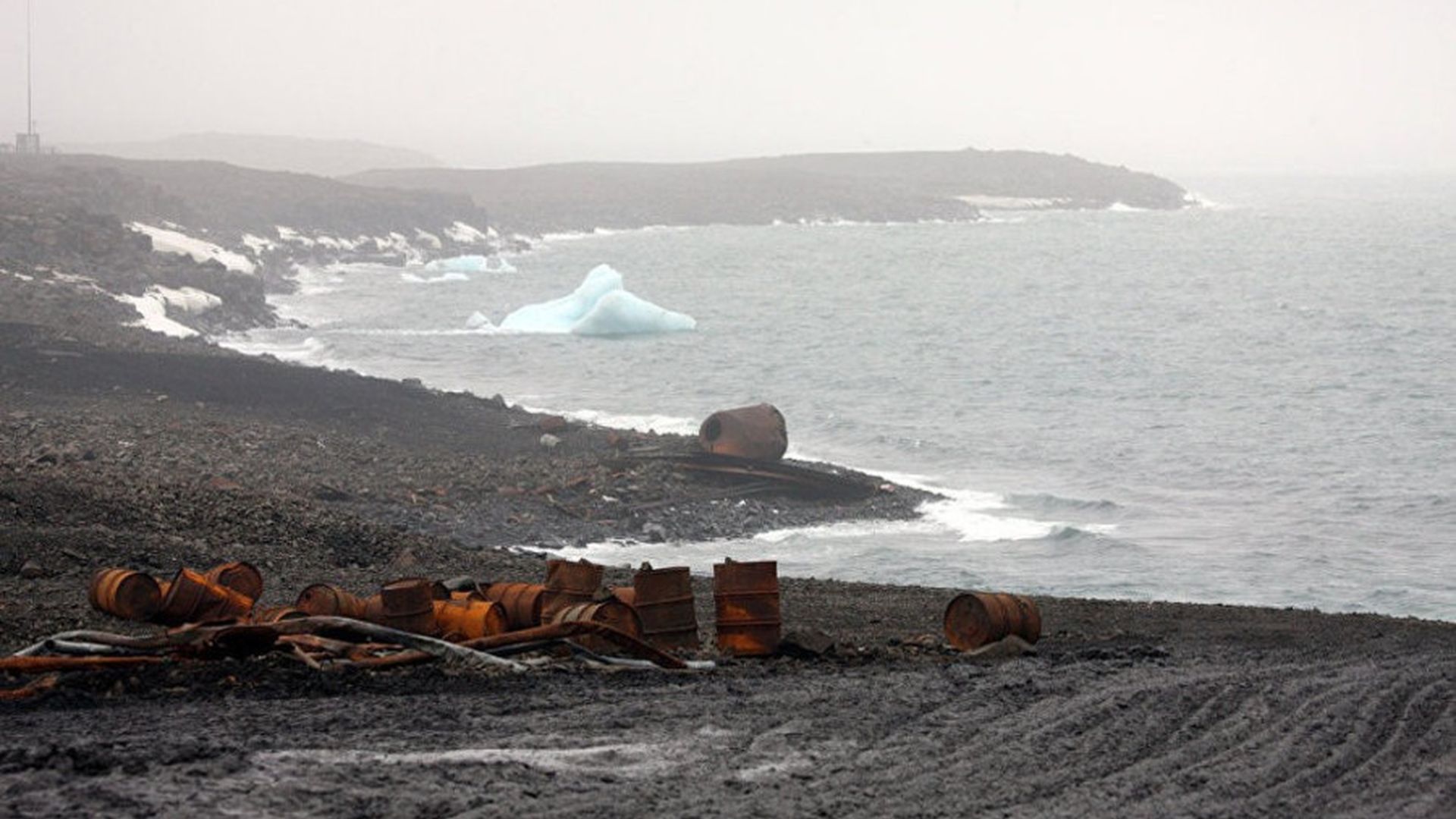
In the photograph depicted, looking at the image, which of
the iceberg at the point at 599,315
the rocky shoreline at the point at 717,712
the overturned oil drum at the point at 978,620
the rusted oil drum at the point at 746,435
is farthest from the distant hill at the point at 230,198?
the overturned oil drum at the point at 978,620

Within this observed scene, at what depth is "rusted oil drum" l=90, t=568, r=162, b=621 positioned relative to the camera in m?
10.9

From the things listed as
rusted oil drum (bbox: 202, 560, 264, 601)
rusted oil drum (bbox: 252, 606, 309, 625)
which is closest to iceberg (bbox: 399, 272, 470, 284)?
rusted oil drum (bbox: 202, 560, 264, 601)

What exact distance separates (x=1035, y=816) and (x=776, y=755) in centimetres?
137

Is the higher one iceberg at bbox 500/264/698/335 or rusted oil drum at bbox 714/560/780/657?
rusted oil drum at bbox 714/560/780/657

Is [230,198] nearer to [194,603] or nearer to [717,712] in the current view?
[194,603]

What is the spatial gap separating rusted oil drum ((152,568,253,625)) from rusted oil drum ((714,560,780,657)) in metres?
3.08

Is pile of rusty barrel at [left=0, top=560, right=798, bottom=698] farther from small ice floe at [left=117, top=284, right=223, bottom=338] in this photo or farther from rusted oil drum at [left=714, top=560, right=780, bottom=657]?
small ice floe at [left=117, top=284, right=223, bottom=338]

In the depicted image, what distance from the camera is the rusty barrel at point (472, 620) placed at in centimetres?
1089

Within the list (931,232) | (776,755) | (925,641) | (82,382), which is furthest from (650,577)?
(931,232)

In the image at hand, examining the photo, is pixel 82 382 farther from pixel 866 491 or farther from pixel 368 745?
pixel 368 745

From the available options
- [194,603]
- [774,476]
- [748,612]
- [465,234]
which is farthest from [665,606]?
[465,234]

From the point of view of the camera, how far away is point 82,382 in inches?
1021

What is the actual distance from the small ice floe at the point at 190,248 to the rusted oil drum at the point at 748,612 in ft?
146

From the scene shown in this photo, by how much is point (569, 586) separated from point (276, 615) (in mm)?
1863
